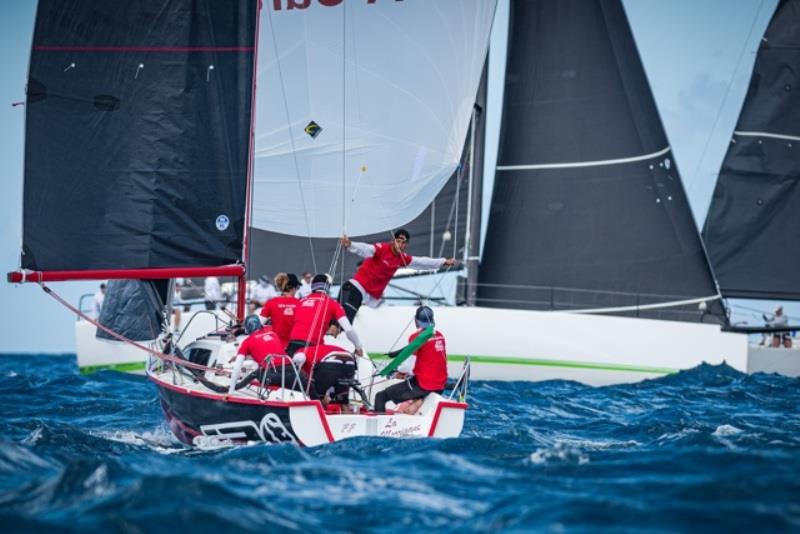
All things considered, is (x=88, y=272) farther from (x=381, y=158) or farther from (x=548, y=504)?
(x=548, y=504)

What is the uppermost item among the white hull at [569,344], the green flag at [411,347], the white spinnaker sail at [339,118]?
the white spinnaker sail at [339,118]

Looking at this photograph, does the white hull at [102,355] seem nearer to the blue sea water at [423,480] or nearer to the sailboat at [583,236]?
the sailboat at [583,236]

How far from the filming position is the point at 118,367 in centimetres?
2119

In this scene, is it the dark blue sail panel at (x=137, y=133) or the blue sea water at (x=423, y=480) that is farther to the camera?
the dark blue sail panel at (x=137, y=133)

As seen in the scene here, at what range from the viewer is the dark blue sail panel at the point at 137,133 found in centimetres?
1120

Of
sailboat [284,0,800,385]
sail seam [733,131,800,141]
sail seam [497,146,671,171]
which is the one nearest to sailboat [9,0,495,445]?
sailboat [284,0,800,385]

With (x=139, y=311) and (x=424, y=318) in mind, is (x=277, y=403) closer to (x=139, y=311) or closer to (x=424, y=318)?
(x=424, y=318)

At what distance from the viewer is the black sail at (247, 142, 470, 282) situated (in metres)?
19.0

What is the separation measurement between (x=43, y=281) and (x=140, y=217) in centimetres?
127

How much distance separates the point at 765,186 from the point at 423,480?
1912cm

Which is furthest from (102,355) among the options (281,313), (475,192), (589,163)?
(281,313)

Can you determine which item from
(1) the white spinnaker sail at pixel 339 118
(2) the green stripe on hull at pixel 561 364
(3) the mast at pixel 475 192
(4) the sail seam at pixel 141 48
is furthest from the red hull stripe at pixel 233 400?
(3) the mast at pixel 475 192

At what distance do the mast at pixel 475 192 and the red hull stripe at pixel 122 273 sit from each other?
8.88 metres

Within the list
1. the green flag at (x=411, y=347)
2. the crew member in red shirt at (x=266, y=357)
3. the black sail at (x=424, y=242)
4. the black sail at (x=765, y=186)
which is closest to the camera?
the crew member in red shirt at (x=266, y=357)
